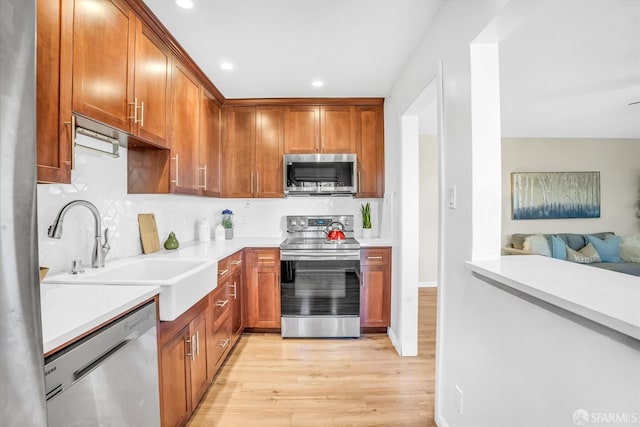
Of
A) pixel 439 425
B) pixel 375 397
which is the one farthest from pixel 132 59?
pixel 439 425

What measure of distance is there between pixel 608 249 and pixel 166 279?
552 centimetres

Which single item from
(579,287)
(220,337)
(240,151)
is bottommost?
(220,337)

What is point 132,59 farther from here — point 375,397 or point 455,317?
point 375,397

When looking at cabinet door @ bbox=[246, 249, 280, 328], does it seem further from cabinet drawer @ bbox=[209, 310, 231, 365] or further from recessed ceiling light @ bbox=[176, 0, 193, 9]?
recessed ceiling light @ bbox=[176, 0, 193, 9]

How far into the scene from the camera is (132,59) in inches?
63.7

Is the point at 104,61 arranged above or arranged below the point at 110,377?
above

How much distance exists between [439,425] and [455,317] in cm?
69

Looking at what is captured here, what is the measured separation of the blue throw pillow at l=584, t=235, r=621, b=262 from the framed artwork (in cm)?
44

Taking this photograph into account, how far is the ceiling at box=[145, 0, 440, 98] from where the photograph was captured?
5.47ft

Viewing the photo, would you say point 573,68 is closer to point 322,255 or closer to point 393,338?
point 322,255

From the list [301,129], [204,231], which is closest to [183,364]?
[204,231]

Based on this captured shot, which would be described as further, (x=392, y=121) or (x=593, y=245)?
(x=593, y=245)

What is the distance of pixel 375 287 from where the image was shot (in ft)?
9.19

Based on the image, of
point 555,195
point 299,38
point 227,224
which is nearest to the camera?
point 299,38
